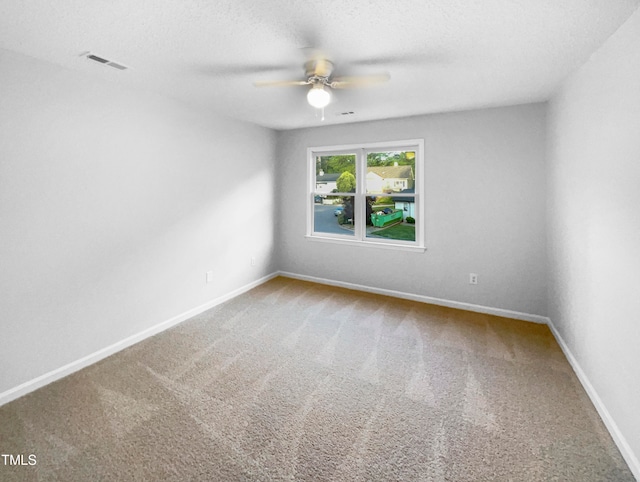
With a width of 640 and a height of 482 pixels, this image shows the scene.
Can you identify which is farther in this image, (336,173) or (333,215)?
(333,215)

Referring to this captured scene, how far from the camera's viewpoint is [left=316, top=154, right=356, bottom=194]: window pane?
4.59 metres

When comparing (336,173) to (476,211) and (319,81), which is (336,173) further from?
(319,81)

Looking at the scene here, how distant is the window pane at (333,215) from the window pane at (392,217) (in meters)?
0.34

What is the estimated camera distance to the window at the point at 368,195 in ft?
13.4

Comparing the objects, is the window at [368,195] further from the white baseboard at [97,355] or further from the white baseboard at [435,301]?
the white baseboard at [97,355]

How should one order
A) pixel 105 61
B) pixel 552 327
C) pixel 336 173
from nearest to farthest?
pixel 105 61, pixel 552 327, pixel 336 173

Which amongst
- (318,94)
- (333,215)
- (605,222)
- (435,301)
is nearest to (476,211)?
(435,301)

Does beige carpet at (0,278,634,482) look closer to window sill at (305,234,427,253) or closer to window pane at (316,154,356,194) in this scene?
window sill at (305,234,427,253)

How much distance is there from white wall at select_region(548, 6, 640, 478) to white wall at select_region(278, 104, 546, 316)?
0.53 meters

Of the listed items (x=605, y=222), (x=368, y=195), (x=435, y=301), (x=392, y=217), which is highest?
(x=368, y=195)

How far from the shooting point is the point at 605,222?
194 centimetres

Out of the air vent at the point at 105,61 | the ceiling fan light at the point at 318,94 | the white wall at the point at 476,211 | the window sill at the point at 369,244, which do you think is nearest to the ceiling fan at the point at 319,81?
the ceiling fan light at the point at 318,94

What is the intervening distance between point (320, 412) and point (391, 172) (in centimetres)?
327

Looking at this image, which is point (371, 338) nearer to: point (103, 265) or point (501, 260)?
point (501, 260)
